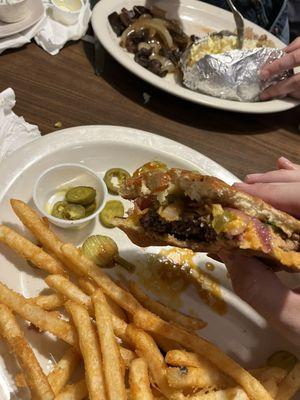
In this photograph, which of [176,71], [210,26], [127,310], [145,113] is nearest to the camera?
[127,310]

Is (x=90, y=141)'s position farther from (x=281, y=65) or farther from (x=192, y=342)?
(x=281, y=65)

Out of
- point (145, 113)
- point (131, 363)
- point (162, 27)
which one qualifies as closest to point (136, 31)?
point (162, 27)

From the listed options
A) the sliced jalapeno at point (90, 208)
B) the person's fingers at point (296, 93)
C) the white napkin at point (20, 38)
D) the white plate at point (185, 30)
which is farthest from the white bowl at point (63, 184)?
the person's fingers at point (296, 93)

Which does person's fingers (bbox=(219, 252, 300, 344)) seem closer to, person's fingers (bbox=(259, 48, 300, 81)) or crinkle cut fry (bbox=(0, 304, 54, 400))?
crinkle cut fry (bbox=(0, 304, 54, 400))

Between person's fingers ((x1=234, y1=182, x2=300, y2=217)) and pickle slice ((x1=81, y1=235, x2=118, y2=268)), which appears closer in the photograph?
person's fingers ((x1=234, y1=182, x2=300, y2=217))

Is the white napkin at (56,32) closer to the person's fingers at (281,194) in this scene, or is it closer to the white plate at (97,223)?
the white plate at (97,223)

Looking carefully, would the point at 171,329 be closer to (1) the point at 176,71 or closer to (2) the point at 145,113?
(2) the point at 145,113

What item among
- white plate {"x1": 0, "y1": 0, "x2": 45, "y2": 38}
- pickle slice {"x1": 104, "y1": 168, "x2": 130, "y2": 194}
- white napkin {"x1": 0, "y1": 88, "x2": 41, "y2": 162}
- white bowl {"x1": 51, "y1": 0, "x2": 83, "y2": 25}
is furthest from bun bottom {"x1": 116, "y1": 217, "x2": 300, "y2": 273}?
white bowl {"x1": 51, "y1": 0, "x2": 83, "y2": 25}
